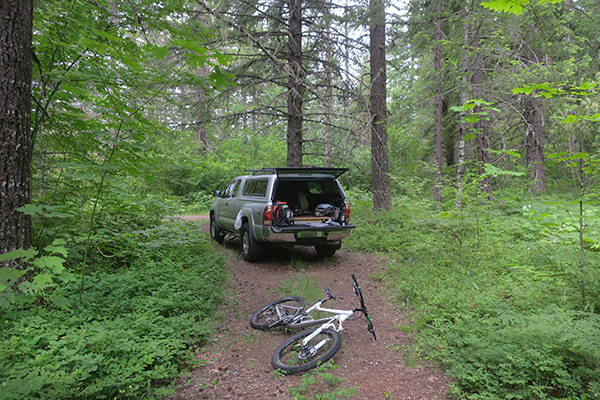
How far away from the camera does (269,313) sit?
4.77 m

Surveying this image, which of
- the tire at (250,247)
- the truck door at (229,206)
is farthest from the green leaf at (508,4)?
the truck door at (229,206)

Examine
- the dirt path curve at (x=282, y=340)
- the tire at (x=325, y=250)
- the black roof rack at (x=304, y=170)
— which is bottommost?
the dirt path curve at (x=282, y=340)

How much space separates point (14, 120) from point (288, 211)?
14.7 ft

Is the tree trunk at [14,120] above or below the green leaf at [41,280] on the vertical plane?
above

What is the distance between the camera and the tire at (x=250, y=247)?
6883 mm

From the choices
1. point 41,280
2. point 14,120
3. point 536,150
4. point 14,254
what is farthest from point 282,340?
point 536,150

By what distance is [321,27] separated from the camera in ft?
32.4

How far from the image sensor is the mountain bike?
3520 mm

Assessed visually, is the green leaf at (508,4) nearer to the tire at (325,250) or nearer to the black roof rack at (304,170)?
the black roof rack at (304,170)

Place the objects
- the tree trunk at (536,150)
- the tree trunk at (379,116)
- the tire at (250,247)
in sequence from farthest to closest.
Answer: the tree trunk at (536,150), the tree trunk at (379,116), the tire at (250,247)

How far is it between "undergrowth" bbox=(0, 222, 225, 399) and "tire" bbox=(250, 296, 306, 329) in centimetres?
69

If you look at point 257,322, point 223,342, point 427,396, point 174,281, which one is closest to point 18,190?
point 174,281

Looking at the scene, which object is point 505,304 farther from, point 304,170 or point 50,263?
point 50,263

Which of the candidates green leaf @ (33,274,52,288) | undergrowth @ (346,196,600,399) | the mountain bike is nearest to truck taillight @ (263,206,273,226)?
the mountain bike
